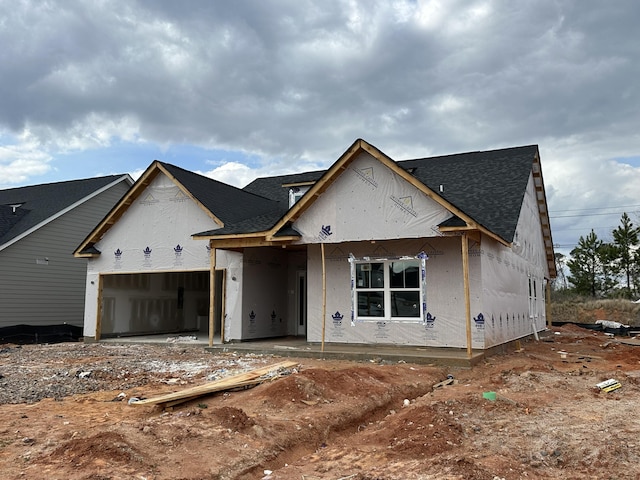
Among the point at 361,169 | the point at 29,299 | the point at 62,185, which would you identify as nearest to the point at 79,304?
the point at 29,299

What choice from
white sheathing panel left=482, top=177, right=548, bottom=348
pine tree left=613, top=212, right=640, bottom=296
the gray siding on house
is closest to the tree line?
pine tree left=613, top=212, right=640, bottom=296

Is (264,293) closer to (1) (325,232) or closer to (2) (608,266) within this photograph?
(1) (325,232)

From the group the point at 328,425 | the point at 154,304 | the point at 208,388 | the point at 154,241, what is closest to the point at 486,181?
the point at 154,241

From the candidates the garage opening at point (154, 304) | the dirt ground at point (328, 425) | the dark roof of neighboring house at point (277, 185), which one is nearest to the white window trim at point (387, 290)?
the dirt ground at point (328, 425)

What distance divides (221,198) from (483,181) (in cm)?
858

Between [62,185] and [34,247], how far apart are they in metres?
5.74

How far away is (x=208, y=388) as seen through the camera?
7840mm

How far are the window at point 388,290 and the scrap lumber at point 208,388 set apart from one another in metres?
3.74

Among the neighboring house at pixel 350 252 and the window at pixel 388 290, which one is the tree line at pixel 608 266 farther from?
the window at pixel 388 290

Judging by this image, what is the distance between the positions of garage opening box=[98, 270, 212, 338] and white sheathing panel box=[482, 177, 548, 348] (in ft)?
32.6

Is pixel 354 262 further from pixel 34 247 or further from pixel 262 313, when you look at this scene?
pixel 34 247

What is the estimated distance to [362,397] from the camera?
308 inches

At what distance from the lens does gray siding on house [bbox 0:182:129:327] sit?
62.6 feet

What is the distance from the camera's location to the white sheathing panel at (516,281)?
12703 mm
